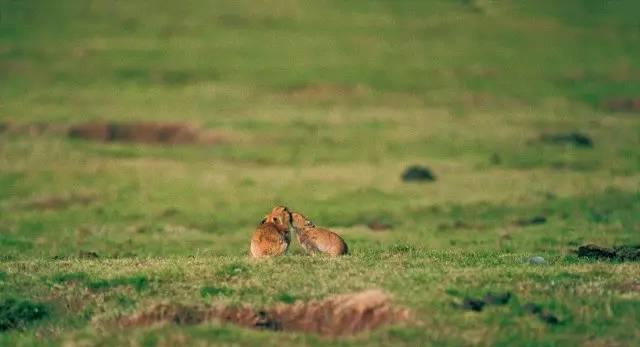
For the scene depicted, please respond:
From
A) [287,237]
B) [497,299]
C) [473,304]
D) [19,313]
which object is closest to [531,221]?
[287,237]

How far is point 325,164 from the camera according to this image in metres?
43.8

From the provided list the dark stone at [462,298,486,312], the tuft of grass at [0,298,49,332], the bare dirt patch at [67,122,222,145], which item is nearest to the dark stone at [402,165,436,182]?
the bare dirt patch at [67,122,222,145]

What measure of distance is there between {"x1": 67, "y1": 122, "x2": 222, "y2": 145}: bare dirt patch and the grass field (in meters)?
0.68

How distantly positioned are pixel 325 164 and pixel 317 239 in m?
24.9

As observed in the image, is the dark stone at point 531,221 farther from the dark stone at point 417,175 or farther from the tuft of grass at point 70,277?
the tuft of grass at point 70,277

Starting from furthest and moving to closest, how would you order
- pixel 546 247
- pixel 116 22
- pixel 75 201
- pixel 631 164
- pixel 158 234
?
pixel 116 22 → pixel 631 164 → pixel 75 201 → pixel 158 234 → pixel 546 247

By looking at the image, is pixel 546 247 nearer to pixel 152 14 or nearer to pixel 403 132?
pixel 403 132

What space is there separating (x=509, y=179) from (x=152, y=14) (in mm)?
53516

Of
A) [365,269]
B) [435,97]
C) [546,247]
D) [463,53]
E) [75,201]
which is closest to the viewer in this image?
[365,269]

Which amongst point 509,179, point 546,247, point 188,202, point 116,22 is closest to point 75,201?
point 188,202

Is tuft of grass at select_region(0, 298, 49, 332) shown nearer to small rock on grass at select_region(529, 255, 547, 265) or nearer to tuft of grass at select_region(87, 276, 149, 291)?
tuft of grass at select_region(87, 276, 149, 291)

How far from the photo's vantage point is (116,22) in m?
84.2

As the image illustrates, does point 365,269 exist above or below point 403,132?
above

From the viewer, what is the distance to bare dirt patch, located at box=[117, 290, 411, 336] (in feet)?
47.8
